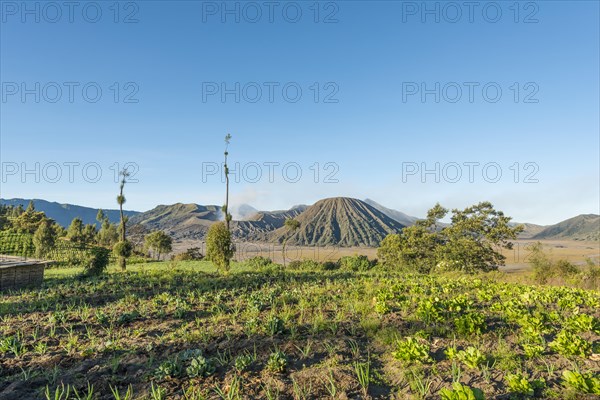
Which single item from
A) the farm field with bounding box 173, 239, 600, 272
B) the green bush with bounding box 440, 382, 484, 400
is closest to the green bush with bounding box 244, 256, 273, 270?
the farm field with bounding box 173, 239, 600, 272

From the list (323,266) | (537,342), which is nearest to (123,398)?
(537,342)

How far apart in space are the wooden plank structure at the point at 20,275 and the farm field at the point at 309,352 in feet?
30.0

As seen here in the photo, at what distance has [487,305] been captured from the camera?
9.37m

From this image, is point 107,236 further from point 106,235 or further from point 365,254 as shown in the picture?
point 365,254

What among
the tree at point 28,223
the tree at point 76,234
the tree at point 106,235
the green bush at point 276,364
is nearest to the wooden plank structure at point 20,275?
the green bush at point 276,364

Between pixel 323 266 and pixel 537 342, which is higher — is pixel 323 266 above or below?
below

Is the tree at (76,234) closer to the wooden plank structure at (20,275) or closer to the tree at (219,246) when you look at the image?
the wooden plank structure at (20,275)

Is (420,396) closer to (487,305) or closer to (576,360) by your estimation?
(576,360)

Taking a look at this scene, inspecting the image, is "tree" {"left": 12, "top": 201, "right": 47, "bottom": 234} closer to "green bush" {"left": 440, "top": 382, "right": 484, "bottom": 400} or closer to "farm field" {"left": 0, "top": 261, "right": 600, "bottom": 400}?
"farm field" {"left": 0, "top": 261, "right": 600, "bottom": 400}

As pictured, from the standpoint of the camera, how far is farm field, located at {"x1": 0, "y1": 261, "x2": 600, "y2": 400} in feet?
14.6

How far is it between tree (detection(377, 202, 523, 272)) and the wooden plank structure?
3366 cm

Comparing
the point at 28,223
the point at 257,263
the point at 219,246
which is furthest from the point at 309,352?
the point at 28,223

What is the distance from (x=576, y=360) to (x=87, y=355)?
8912 millimetres

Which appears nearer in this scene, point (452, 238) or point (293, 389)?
point (293, 389)
